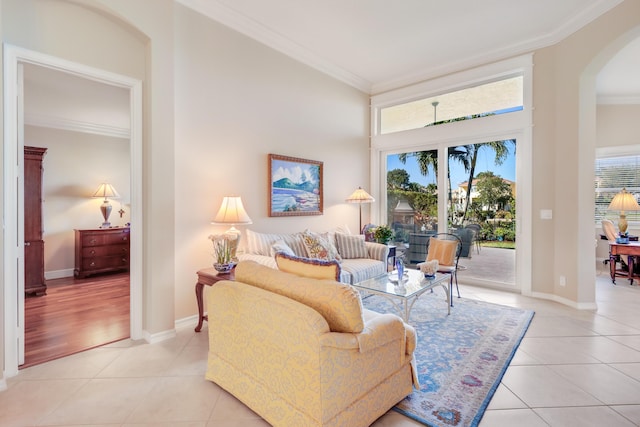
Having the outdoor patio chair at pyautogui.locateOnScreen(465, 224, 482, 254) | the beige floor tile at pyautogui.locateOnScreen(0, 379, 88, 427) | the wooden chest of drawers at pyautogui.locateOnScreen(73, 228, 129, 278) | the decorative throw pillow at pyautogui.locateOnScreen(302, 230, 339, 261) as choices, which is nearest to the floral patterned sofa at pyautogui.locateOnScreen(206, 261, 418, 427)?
the beige floor tile at pyautogui.locateOnScreen(0, 379, 88, 427)

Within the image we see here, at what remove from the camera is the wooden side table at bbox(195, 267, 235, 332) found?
9.70ft

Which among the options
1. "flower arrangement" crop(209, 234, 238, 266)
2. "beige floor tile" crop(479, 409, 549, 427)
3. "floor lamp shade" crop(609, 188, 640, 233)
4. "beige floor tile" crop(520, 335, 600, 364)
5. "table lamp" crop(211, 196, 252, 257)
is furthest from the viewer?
"floor lamp shade" crop(609, 188, 640, 233)

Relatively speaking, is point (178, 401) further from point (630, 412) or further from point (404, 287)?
point (630, 412)

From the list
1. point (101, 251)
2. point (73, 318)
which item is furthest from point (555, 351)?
point (101, 251)

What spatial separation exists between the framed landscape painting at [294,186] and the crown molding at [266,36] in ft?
4.83

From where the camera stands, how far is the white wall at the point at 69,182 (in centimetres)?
550

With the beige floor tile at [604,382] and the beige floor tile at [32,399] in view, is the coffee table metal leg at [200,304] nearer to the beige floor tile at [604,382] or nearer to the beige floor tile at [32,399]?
the beige floor tile at [32,399]

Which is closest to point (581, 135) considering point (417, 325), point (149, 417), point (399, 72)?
point (399, 72)

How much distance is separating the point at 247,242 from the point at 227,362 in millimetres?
1782

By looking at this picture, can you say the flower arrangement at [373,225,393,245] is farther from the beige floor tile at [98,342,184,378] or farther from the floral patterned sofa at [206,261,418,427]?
the beige floor tile at [98,342,184,378]

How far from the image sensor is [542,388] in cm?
217

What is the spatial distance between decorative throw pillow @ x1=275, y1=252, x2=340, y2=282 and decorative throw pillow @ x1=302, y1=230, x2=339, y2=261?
1.77 m

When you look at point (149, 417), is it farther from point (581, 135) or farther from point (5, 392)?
point (581, 135)

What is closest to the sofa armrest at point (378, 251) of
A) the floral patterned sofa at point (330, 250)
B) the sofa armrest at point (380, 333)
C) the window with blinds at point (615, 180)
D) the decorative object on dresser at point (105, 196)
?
the floral patterned sofa at point (330, 250)
